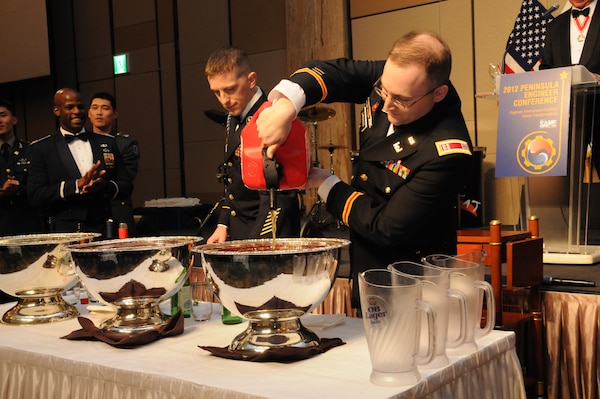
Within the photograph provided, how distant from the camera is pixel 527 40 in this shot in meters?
4.43

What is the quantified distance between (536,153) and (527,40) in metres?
1.52

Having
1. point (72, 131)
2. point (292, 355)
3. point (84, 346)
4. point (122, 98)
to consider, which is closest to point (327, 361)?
point (292, 355)

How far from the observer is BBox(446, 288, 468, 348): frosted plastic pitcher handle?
0.99m

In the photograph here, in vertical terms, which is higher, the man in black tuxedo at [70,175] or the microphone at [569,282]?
the man in black tuxedo at [70,175]

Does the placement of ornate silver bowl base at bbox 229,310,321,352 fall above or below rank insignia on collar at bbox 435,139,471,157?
below

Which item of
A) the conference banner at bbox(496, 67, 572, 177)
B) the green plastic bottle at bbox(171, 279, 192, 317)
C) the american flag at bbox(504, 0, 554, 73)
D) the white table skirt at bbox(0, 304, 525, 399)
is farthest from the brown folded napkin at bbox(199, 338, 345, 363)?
the american flag at bbox(504, 0, 554, 73)

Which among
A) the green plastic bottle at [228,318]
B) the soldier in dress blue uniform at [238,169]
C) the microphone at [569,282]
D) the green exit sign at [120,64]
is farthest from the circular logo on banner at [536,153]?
the green exit sign at [120,64]

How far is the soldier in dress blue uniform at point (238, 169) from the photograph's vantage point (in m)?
2.24

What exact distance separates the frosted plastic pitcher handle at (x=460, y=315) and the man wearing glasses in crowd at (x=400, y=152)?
1.38 ft

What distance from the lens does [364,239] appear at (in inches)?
64.2

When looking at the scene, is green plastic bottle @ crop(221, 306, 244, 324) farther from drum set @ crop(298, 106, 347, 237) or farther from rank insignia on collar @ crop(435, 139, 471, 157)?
drum set @ crop(298, 106, 347, 237)

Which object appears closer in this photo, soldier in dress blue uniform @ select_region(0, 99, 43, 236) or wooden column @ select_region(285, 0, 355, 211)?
soldier in dress blue uniform @ select_region(0, 99, 43, 236)

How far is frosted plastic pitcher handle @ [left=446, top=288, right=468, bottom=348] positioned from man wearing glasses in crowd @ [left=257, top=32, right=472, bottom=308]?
42 cm

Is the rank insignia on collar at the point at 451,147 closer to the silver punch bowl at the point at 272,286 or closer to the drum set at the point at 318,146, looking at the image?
the silver punch bowl at the point at 272,286
